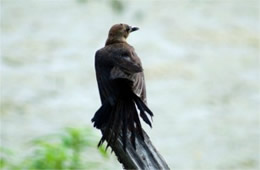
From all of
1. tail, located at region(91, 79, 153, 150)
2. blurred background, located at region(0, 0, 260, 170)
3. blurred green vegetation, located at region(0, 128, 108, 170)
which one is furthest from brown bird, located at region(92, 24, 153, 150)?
blurred background, located at region(0, 0, 260, 170)

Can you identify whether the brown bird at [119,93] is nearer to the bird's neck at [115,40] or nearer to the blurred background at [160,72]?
the bird's neck at [115,40]

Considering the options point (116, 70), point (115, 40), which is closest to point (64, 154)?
point (115, 40)

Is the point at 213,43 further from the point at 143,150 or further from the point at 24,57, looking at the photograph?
the point at 143,150

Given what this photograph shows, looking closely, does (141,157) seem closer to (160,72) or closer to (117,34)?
(117,34)

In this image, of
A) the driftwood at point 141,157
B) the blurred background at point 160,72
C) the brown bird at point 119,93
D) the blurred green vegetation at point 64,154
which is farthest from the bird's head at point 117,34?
the blurred background at point 160,72

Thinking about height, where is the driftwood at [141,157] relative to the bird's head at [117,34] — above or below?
below

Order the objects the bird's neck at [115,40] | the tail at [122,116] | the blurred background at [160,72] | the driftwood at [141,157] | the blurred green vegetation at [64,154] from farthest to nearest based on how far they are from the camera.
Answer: the blurred background at [160,72] → the bird's neck at [115,40] → the blurred green vegetation at [64,154] → the tail at [122,116] → the driftwood at [141,157]

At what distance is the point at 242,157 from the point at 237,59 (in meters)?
2.01

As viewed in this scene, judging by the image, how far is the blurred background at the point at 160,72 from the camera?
933 cm

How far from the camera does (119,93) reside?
15.3 ft

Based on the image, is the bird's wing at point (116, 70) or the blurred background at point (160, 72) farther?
the blurred background at point (160, 72)

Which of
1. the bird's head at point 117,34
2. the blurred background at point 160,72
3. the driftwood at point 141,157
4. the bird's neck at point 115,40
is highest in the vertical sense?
the blurred background at point 160,72

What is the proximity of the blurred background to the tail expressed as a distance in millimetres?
3637

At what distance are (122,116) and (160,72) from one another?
6211 millimetres
